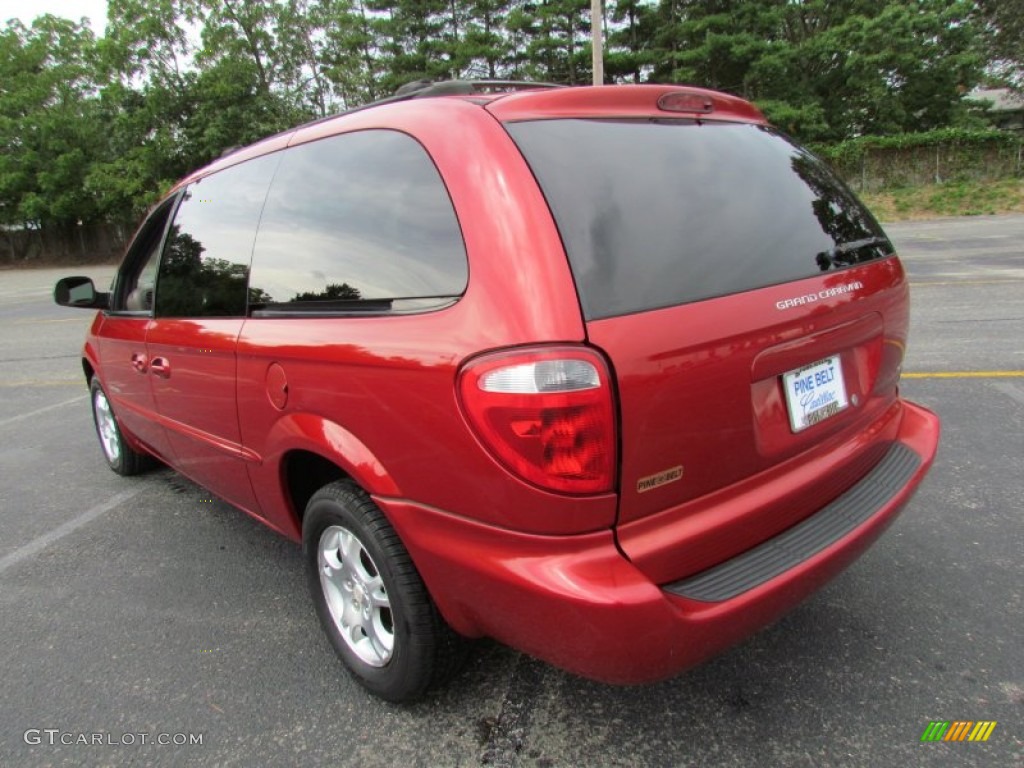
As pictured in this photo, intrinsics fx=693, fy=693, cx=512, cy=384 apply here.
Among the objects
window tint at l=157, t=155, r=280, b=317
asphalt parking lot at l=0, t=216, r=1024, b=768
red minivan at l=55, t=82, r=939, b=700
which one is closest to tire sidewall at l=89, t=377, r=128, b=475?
asphalt parking lot at l=0, t=216, r=1024, b=768

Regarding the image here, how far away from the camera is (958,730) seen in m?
1.95

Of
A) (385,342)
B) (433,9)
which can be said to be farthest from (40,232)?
(385,342)

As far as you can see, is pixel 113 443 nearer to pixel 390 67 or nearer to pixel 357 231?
pixel 357 231

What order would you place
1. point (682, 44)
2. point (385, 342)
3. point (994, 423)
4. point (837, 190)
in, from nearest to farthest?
point (385, 342)
point (837, 190)
point (994, 423)
point (682, 44)

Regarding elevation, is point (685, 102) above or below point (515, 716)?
above

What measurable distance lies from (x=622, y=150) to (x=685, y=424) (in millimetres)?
761

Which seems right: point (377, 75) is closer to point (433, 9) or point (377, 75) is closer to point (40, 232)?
point (433, 9)

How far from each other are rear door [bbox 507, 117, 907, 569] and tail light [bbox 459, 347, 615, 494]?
58 millimetres

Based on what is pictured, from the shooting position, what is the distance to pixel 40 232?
3659 centimetres

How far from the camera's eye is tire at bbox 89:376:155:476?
4234 mm

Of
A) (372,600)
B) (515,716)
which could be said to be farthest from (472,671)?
(372,600)

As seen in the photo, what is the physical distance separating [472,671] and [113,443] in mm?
3183

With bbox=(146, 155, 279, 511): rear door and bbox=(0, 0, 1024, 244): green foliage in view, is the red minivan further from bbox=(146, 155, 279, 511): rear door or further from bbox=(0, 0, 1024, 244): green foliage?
bbox=(0, 0, 1024, 244): green foliage
